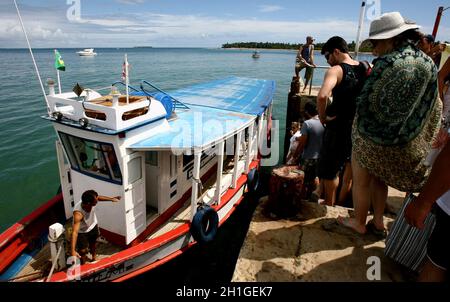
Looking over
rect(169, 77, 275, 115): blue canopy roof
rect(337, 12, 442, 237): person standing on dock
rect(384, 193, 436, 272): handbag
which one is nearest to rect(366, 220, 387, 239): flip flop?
rect(384, 193, 436, 272): handbag

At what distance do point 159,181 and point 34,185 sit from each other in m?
7.73

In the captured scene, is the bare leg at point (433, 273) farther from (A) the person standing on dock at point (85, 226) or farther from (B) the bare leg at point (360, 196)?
(A) the person standing on dock at point (85, 226)

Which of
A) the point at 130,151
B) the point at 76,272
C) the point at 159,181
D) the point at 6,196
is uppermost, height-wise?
the point at 130,151

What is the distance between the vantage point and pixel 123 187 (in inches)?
195

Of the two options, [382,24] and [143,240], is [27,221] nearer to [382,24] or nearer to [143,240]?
[143,240]

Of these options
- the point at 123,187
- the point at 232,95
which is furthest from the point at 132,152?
the point at 232,95

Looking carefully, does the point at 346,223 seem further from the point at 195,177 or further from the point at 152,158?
the point at 152,158

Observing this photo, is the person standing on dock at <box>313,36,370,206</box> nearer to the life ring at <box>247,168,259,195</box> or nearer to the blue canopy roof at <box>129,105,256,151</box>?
the blue canopy roof at <box>129,105,256,151</box>

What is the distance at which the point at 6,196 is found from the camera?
9.94 metres

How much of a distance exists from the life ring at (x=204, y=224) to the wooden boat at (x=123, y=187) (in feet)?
0.07

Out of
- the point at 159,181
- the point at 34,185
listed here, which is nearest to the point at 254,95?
the point at 159,181

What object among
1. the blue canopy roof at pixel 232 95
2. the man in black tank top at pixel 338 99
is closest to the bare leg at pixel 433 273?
the man in black tank top at pixel 338 99

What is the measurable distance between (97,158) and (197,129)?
79.8 inches

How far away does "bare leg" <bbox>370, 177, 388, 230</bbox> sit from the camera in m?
3.13
